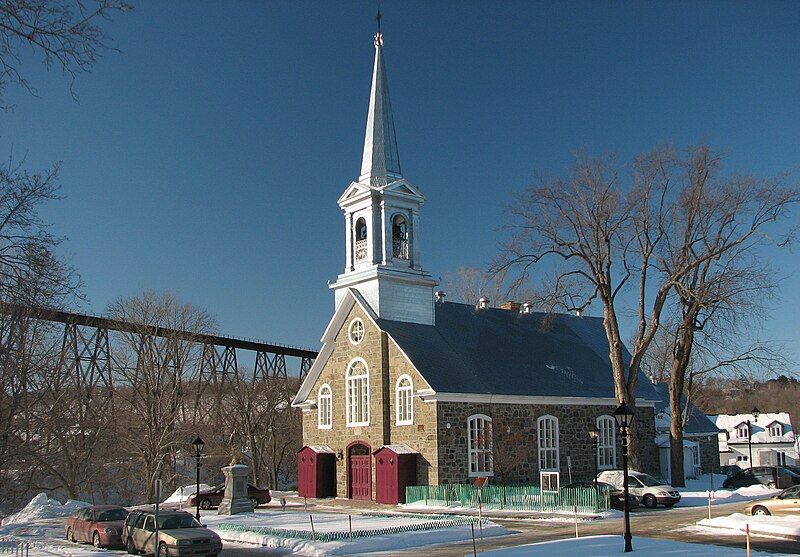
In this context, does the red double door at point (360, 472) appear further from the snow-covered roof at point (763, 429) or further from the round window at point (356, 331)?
the snow-covered roof at point (763, 429)

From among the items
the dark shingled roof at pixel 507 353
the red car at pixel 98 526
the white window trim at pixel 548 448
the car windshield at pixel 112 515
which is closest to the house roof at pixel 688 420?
the dark shingled roof at pixel 507 353

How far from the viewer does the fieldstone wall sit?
3359cm

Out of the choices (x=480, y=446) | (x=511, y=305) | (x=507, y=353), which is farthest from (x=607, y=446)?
(x=511, y=305)

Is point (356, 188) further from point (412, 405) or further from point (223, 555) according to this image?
point (223, 555)

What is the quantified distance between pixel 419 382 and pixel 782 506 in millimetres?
14703

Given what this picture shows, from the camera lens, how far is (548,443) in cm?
3703

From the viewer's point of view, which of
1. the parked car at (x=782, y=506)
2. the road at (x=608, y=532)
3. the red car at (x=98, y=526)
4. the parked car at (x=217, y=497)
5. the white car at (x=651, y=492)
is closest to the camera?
the road at (x=608, y=532)

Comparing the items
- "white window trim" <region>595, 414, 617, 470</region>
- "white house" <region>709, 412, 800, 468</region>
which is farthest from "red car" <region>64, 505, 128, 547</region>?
"white house" <region>709, 412, 800, 468</region>

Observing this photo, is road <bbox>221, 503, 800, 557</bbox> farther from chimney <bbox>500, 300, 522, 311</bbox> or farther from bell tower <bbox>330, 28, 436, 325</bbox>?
chimney <bbox>500, 300, 522, 311</bbox>

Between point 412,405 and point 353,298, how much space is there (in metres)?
5.89

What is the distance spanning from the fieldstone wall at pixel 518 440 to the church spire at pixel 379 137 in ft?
36.9

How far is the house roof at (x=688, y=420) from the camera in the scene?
154 feet

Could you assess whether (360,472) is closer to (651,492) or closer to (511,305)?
(651,492)

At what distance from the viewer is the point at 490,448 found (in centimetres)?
3472
